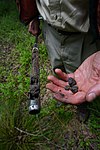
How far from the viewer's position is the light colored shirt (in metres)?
1.84

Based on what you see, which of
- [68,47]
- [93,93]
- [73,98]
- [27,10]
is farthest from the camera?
[27,10]

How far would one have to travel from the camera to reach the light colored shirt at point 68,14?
1.84 meters

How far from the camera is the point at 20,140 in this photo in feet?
7.68

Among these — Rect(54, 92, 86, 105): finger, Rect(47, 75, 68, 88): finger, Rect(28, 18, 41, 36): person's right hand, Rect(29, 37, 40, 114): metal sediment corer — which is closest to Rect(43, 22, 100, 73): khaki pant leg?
Rect(28, 18, 41, 36): person's right hand

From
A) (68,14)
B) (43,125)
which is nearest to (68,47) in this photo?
(68,14)

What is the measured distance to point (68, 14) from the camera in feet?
6.24

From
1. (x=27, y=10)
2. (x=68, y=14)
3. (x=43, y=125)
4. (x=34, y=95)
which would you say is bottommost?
(x=43, y=125)

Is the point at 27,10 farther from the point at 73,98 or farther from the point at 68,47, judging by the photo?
the point at 73,98

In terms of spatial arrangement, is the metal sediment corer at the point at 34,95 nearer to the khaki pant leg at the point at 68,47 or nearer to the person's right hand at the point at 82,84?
the person's right hand at the point at 82,84

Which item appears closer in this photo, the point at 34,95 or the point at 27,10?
the point at 34,95

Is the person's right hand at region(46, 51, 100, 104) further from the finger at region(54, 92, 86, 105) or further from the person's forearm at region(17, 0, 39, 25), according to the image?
the person's forearm at region(17, 0, 39, 25)

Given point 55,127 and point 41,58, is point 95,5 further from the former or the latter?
point 41,58

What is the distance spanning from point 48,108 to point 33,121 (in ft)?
1.12

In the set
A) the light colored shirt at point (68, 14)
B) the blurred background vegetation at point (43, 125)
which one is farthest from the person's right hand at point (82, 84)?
the blurred background vegetation at point (43, 125)
